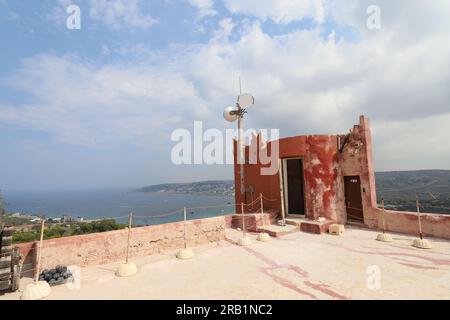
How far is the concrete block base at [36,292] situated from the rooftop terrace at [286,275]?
0.54 feet

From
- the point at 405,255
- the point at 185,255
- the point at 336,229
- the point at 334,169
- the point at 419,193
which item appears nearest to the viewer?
the point at 405,255

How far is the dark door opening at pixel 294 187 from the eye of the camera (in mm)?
13260

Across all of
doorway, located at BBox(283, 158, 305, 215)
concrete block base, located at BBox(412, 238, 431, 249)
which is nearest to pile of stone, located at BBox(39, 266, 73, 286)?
doorway, located at BBox(283, 158, 305, 215)

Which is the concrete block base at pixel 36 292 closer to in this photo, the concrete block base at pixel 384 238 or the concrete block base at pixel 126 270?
the concrete block base at pixel 126 270

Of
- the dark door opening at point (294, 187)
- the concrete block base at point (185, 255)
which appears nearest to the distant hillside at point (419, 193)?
the dark door opening at point (294, 187)

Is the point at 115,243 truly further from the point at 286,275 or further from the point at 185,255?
the point at 286,275

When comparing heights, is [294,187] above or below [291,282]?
above

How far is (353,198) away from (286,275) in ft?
26.5

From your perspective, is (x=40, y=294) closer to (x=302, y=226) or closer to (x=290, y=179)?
(x=302, y=226)

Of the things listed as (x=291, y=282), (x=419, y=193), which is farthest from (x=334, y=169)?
(x=419, y=193)

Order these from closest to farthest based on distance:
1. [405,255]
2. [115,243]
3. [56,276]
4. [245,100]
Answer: [56,276]
[405,255]
[115,243]
[245,100]

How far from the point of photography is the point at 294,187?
13.5 metres

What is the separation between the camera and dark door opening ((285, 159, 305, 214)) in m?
13.3
